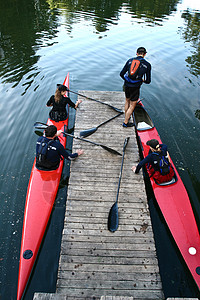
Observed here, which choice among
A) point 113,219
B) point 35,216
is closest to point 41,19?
point 35,216

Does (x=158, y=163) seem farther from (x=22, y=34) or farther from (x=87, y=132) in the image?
(x=22, y=34)

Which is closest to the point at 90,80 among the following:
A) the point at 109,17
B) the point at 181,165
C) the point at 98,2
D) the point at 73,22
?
the point at 181,165

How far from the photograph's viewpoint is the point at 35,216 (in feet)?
15.8

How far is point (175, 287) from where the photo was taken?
4324 mm

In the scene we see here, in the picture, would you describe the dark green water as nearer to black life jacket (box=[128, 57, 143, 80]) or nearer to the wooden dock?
the wooden dock

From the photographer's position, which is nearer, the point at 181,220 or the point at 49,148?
the point at 181,220

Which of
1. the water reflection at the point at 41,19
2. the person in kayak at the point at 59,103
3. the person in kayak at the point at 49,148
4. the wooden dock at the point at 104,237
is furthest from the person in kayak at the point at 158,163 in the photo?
the water reflection at the point at 41,19

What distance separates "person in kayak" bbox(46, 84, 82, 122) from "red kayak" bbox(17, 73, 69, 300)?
2.28m

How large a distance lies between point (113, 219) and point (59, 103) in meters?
4.31

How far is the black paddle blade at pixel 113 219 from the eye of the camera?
4.31 m

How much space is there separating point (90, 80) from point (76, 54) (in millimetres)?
3627

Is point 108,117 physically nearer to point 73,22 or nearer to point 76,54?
point 76,54

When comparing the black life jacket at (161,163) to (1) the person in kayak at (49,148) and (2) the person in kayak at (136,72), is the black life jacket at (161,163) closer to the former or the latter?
(2) the person in kayak at (136,72)

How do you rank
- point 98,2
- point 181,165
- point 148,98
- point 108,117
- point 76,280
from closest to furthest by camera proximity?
1. point 76,280
2. point 181,165
3. point 108,117
4. point 148,98
5. point 98,2
